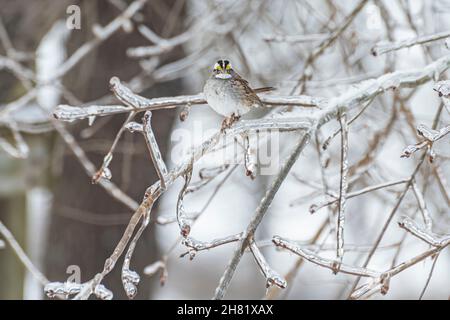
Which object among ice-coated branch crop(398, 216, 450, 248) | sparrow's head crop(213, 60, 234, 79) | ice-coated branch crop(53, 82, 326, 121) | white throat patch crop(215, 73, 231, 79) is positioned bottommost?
ice-coated branch crop(398, 216, 450, 248)

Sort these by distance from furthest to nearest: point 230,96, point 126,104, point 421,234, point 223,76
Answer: point 223,76, point 230,96, point 126,104, point 421,234

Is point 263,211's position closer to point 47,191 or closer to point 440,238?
point 440,238

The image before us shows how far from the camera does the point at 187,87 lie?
473 cm

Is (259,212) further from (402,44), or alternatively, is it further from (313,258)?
(402,44)

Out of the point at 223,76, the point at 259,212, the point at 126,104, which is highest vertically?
the point at 223,76

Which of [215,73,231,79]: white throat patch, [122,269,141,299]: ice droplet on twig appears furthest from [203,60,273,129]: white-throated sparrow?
[122,269,141,299]: ice droplet on twig

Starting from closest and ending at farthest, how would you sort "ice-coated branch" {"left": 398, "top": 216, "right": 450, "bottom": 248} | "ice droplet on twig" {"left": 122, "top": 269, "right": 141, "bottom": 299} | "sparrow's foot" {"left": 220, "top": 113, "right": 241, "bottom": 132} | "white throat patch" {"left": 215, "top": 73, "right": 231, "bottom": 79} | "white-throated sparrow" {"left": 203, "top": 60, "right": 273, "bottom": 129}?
"ice droplet on twig" {"left": 122, "top": 269, "right": 141, "bottom": 299} → "ice-coated branch" {"left": 398, "top": 216, "right": 450, "bottom": 248} → "sparrow's foot" {"left": 220, "top": 113, "right": 241, "bottom": 132} → "white-throated sparrow" {"left": 203, "top": 60, "right": 273, "bottom": 129} → "white throat patch" {"left": 215, "top": 73, "right": 231, "bottom": 79}

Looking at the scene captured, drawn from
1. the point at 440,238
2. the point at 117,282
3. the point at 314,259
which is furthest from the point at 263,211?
the point at 117,282

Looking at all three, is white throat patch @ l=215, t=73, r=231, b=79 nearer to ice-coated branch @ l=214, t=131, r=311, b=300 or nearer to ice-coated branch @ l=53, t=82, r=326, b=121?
ice-coated branch @ l=53, t=82, r=326, b=121

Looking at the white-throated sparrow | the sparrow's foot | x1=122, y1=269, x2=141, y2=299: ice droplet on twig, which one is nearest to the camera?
x1=122, y1=269, x2=141, y2=299: ice droplet on twig

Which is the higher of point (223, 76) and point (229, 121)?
point (223, 76)

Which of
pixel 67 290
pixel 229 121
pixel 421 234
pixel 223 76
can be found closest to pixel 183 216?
pixel 67 290

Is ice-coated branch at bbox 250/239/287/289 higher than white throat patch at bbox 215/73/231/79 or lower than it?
lower

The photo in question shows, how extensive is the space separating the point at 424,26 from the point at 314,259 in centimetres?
194
